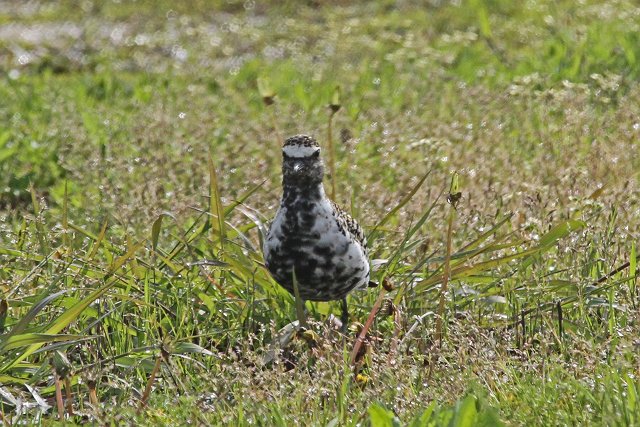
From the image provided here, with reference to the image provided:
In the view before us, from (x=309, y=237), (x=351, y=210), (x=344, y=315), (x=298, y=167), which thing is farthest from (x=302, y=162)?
(x=351, y=210)

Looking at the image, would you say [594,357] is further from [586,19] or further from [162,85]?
[586,19]

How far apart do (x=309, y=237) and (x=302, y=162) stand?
0.86 feet

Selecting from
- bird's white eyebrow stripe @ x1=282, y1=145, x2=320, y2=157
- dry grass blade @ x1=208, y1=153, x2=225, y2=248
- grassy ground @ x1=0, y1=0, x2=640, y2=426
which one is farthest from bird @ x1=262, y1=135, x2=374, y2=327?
dry grass blade @ x1=208, y1=153, x2=225, y2=248

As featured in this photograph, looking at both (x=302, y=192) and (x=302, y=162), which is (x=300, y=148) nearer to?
(x=302, y=162)

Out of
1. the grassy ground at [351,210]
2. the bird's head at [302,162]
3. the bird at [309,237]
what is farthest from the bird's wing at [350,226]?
the grassy ground at [351,210]

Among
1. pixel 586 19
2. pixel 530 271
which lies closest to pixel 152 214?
pixel 530 271

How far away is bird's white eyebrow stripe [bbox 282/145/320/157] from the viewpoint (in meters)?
4.03

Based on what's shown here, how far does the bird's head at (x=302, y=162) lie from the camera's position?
Result: 4.01 metres

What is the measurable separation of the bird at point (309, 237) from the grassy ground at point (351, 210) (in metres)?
0.19

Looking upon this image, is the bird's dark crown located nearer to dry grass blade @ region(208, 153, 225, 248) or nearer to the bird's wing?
the bird's wing

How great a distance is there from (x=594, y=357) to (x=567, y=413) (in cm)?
21

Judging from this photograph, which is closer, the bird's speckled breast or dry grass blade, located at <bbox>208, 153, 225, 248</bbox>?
the bird's speckled breast

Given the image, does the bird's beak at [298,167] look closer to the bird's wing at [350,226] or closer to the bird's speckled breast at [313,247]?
the bird's speckled breast at [313,247]

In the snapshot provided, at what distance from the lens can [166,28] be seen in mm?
11656
